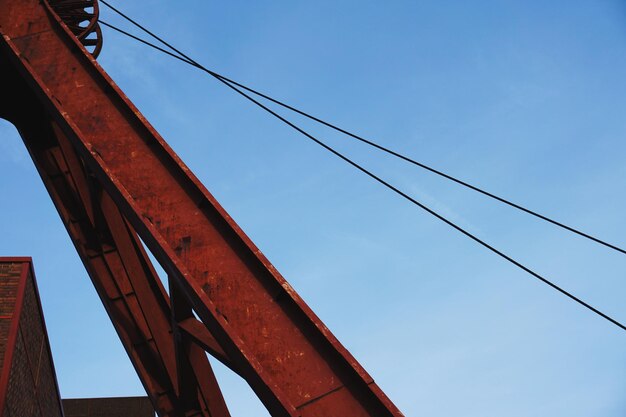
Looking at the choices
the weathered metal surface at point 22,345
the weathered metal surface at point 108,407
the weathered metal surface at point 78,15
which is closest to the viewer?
the weathered metal surface at point 78,15

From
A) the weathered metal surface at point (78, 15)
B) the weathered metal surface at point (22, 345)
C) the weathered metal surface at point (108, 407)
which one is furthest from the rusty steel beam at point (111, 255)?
the weathered metal surface at point (108, 407)

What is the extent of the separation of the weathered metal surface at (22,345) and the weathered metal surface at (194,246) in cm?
722

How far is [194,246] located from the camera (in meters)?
4.20

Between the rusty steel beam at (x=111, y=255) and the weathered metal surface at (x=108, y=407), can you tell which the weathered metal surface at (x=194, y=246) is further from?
the weathered metal surface at (x=108, y=407)

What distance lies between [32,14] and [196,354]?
3339mm

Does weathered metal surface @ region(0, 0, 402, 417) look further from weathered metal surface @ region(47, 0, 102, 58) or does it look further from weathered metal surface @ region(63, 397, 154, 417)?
weathered metal surface @ region(63, 397, 154, 417)

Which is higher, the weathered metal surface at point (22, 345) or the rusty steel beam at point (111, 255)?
the weathered metal surface at point (22, 345)

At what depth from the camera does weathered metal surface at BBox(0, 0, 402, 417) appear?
367cm

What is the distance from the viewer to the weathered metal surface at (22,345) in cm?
1131

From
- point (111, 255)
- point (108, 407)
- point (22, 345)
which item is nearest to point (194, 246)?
point (111, 255)

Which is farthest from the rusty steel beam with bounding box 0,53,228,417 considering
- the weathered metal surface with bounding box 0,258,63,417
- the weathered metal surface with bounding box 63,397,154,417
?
the weathered metal surface with bounding box 63,397,154,417

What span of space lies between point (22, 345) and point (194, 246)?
32.2 ft

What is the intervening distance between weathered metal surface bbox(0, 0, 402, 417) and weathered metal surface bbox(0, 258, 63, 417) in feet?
23.7

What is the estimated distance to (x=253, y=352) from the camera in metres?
3.75
